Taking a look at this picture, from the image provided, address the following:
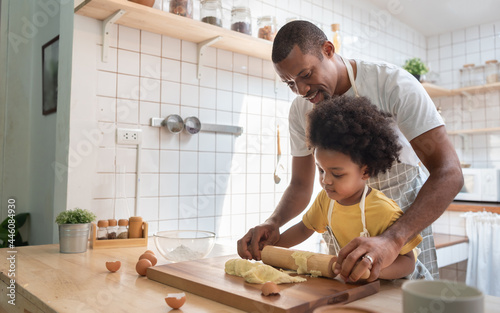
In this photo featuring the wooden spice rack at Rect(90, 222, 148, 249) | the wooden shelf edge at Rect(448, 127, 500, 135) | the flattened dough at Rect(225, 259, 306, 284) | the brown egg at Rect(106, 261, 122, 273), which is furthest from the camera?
the wooden shelf edge at Rect(448, 127, 500, 135)

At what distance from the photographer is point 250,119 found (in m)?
2.41

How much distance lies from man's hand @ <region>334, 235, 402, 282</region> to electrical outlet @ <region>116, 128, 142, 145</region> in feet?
4.30

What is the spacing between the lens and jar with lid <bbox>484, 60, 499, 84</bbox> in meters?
3.34

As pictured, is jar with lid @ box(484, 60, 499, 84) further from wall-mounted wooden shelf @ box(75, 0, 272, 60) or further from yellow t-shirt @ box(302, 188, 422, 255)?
yellow t-shirt @ box(302, 188, 422, 255)

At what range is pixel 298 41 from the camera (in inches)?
45.9

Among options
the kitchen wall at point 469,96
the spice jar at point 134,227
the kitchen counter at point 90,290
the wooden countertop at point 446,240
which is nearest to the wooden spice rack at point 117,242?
the spice jar at point 134,227

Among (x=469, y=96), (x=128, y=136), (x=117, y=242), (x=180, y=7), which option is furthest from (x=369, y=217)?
(x=469, y=96)

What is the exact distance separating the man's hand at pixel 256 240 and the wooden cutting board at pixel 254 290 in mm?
175

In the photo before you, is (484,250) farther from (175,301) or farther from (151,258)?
(175,301)

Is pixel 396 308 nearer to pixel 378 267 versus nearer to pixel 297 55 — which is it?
pixel 378 267

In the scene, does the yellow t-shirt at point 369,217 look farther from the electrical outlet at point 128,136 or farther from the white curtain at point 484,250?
the white curtain at point 484,250

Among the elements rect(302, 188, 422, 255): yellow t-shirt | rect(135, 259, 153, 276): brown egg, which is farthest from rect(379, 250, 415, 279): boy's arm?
rect(135, 259, 153, 276): brown egg

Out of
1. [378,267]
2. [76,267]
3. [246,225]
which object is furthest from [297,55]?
[246,225]

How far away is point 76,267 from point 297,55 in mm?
861
